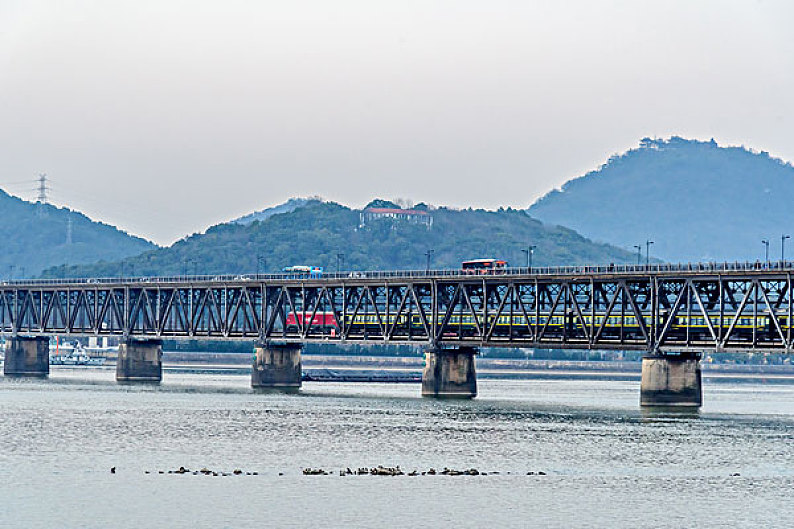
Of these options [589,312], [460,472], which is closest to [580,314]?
[589,312]

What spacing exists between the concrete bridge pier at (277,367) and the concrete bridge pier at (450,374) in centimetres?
2859

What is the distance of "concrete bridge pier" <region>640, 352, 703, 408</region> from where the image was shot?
148 meters

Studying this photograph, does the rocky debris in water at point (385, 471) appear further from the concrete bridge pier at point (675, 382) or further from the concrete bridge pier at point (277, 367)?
the concrete bridge pier at point (277, 367)

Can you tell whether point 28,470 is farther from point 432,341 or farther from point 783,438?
point 432,341

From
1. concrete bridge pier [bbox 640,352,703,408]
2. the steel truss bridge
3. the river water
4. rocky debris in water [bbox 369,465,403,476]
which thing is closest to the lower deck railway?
the steel truss bridge

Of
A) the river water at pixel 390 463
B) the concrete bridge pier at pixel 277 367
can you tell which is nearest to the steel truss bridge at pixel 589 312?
the concrete bridge pier at pixel 277 367

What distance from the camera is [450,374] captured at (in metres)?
173

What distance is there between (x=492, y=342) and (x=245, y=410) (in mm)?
34257

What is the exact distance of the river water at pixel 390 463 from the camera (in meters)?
77.6

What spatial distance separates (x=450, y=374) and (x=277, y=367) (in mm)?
32807

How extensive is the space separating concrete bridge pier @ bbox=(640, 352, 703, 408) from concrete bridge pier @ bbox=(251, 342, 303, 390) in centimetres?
6060

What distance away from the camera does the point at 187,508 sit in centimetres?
7838

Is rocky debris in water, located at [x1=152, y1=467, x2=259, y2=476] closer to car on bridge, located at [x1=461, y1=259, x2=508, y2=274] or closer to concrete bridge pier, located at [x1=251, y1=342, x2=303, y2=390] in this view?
car on bridge, located at [x1=461, y1=259, x2=508, y2=274]

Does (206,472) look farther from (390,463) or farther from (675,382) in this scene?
(675,382)
